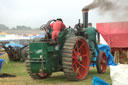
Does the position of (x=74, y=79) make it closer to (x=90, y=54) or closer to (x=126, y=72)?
(x=90, y=54)

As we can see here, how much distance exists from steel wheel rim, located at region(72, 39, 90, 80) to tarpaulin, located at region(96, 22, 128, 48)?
13.8ft

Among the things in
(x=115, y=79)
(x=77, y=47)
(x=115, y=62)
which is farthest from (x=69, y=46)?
(x=115, y=62)

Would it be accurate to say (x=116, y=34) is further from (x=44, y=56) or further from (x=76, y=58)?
(x=44, y=56)

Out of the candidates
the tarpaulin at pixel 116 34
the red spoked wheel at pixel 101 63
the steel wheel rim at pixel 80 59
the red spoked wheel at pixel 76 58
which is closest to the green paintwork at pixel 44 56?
the red spoked wheel at pixel 76 58

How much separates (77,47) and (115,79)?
9.77 ft

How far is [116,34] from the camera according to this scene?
1129cm

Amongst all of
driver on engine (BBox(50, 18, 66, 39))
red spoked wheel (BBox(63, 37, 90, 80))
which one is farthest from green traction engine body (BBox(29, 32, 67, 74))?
driver on engine (BBox(50, 18, 66, 39))

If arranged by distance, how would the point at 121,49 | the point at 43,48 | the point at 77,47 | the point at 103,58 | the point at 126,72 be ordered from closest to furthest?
1. the point at 126,72
2. the point at 43,48
3. the point at 77,47
4. the point at 103,58
5. the point at 121,49

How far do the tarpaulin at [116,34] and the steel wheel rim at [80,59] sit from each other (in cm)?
420

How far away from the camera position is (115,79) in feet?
12.8

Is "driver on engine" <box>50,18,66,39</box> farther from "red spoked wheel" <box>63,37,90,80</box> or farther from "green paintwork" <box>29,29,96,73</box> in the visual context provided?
"red spoked wheel" <box>63,37,90,80</box>

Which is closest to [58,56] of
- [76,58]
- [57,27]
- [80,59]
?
[76,58]

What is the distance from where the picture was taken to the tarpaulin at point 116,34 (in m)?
11.0

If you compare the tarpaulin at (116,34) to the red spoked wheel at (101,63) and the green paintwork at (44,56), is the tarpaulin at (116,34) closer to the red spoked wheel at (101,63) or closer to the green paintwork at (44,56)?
the red spoked wheel at (101,63)
